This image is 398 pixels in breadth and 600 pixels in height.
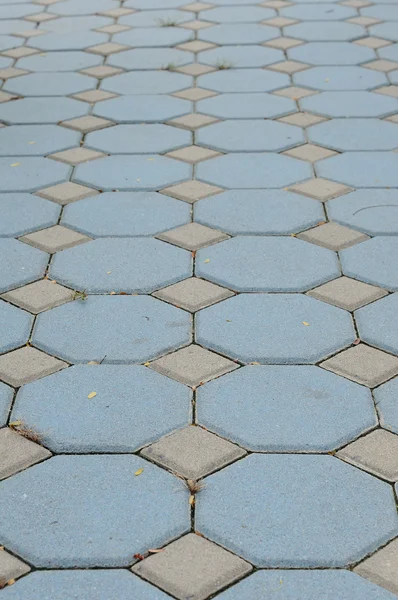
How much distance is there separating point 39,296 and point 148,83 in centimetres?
193

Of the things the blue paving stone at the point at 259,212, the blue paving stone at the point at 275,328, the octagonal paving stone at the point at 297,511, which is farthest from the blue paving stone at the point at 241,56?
the octagonal paving stone at the point at 297,511

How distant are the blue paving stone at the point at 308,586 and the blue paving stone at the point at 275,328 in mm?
668

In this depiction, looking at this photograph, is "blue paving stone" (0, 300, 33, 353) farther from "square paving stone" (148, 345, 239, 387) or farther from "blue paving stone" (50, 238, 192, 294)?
"square paving stone" (148, 345, 239, 387)

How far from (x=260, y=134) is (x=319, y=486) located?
79.4 inches

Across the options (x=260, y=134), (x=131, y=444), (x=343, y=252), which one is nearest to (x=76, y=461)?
(x=131, y=444)

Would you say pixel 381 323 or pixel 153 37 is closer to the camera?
pixel 381 323

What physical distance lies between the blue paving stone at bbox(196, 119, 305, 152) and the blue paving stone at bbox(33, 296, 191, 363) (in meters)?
1.17

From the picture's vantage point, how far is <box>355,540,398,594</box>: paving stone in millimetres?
1519

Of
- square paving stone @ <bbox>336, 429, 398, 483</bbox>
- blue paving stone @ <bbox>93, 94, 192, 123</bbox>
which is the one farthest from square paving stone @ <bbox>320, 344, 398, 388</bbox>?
blue paving stone @ <bbox>93, 94, 192, 123</bbox>

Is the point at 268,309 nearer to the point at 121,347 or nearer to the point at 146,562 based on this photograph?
the point at 121,347

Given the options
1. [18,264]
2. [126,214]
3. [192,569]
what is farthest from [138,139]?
[192,569]

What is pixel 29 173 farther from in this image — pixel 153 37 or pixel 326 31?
pixel 326 31

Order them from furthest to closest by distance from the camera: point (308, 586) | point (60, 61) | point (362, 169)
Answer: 1. point (60, 61)
2. point (362, 169)
3. point (308, 586)

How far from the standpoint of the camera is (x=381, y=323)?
89.0 inches
